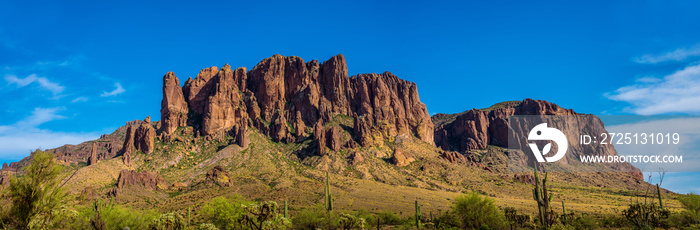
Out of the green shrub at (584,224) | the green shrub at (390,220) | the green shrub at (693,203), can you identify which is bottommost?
the green shrub at (390,220)

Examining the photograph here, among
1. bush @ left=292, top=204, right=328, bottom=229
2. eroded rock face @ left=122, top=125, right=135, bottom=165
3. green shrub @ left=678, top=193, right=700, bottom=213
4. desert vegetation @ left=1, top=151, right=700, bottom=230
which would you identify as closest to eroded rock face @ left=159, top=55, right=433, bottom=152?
eroded rock face @ left=122, top=125, right=135, bottom=165

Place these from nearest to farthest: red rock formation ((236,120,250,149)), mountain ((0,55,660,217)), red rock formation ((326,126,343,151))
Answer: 1. mountain ((0,55,660,217))
2. red rock formation ((326,126,343,151))
3. red rock formation ((236,120,250,149))

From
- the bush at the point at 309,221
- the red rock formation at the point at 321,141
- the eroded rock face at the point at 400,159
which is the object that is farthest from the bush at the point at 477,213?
the red rock formation at the point at 321,141

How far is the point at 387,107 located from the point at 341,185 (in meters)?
84.5

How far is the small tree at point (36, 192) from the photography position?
17.5 meters

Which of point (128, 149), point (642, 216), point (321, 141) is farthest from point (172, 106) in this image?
point (642, 216)

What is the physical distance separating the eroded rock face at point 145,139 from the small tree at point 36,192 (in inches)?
5843

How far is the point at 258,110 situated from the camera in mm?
189250

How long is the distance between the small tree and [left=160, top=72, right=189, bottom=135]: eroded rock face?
161 meters

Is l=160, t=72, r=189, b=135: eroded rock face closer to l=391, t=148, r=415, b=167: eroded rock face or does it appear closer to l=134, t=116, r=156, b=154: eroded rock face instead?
l=134, t=116, r=156, b=154: eroded rock face

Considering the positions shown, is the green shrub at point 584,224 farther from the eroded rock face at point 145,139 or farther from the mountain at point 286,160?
the eroded rock face at point 145,139

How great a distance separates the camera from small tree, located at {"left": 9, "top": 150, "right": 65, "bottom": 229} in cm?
1753

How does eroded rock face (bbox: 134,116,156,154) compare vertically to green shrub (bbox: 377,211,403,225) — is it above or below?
above

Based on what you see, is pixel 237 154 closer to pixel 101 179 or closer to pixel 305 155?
pixel 305 155
